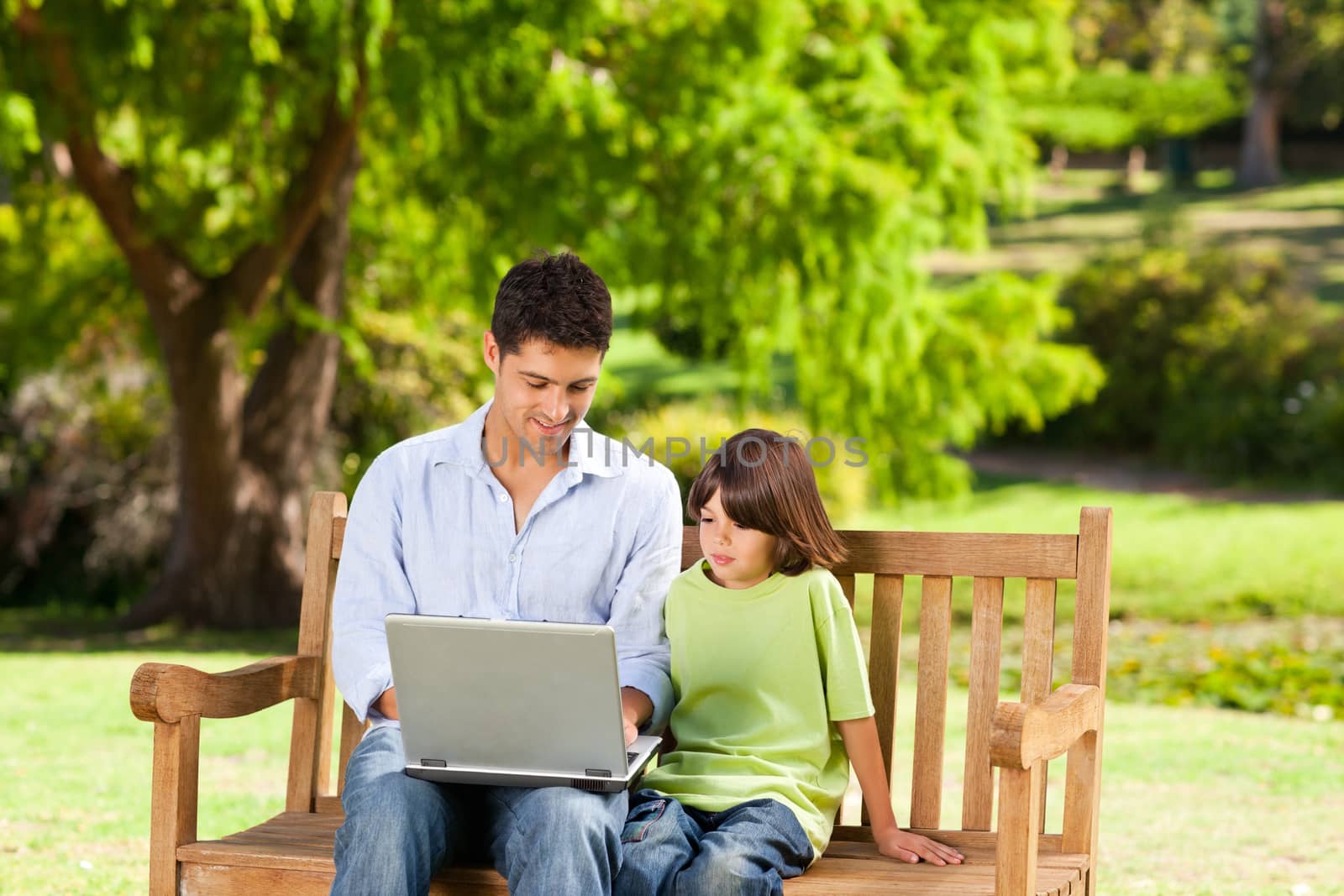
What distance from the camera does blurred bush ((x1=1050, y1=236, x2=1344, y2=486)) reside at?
16.4 meters

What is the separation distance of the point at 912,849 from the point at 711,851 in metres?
0.48

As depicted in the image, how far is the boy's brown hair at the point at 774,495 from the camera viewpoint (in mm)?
2902

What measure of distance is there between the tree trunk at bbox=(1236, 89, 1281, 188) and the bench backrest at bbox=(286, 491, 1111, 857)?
2879 cm

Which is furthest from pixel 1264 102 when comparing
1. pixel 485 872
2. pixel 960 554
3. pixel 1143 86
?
pixel 485 872

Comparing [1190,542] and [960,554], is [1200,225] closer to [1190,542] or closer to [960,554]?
[1190,542]

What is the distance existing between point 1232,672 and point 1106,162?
2896cm

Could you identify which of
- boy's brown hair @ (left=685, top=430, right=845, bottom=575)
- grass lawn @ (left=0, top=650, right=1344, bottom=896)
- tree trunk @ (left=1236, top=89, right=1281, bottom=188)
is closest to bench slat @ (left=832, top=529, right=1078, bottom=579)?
boy's brown hair @ (left=685, top=430, right=845, bottom=575)

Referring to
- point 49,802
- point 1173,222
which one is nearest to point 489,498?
point 49,802

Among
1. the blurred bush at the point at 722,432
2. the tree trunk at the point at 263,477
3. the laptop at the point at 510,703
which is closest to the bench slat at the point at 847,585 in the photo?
the laptop at the point at 510,703

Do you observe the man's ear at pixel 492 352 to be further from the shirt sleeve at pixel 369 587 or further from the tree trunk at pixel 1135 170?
the tree trunk at pixel 1135 170

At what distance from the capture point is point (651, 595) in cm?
304

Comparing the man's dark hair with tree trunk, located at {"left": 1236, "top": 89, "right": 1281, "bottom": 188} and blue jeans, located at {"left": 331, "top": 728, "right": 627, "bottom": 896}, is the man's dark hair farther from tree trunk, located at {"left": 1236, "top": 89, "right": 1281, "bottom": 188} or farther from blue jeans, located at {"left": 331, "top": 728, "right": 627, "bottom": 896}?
tree trunk, located at {"left": 1236, "top": 89, "right": 1281, "bottom": 188}

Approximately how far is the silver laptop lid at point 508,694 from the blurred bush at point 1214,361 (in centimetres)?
1507

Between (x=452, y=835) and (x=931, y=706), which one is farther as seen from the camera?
(x=931, y=706)
